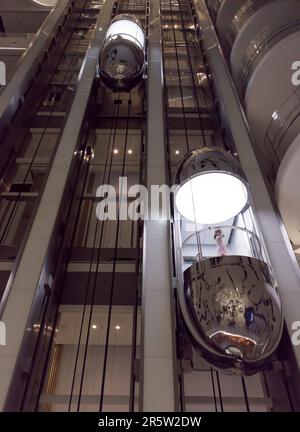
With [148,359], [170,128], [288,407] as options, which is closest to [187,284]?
[148,359]

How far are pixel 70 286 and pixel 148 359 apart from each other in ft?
5.24

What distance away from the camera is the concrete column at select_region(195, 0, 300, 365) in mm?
3438

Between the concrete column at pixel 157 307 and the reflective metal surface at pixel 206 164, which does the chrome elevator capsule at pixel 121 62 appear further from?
the reflective metal surface at pixel 206 164

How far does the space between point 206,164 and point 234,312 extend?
4.65 feet

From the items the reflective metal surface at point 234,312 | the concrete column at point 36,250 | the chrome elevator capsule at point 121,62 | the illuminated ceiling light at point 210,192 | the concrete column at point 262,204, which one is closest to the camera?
the reflective metal surface at point 234,312

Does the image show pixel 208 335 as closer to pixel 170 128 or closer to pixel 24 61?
pixel 170 128

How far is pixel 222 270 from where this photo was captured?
2986 mm

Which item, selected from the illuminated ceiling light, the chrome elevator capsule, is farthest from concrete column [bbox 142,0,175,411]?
the chrome elevator capsule

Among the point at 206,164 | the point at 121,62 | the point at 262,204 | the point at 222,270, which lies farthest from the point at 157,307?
the point at 121,62

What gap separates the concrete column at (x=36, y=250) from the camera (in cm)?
303

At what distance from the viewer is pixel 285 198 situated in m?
4.64

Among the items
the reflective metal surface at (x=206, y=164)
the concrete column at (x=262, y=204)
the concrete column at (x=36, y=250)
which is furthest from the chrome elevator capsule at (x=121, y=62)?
the reflective metal surface at (x=206, y=164)

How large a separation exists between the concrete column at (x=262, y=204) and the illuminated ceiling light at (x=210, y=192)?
1.89 ft

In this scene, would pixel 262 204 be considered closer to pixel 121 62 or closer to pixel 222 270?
pixel 222 270
